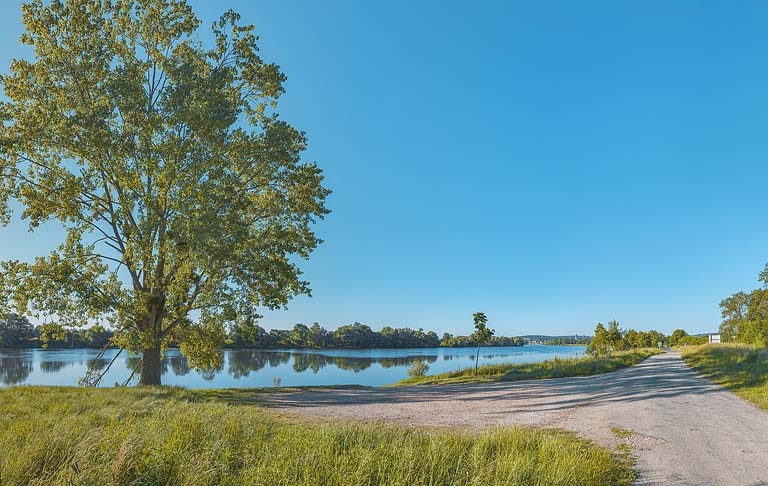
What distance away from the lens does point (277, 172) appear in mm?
19812

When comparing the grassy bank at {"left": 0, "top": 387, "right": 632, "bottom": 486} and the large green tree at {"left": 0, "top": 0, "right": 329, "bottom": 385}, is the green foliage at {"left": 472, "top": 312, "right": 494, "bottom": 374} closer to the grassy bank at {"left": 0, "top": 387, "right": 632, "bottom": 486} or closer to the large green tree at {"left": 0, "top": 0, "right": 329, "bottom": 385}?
the large green tree at {"left": 0, "top": 0, "right": 329, "bottom": 385}

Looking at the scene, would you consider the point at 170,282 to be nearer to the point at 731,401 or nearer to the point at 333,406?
the point at 333,406

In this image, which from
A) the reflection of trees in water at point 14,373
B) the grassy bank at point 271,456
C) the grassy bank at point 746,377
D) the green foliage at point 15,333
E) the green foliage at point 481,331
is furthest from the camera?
the green foliage at point 15,333

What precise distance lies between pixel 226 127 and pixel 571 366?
977 inches

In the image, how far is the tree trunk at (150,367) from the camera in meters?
18.1

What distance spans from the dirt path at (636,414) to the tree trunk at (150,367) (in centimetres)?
544

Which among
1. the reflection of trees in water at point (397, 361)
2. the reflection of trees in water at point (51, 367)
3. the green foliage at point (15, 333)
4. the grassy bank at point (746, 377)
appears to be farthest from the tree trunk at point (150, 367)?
the green foliage at point (15, 333)

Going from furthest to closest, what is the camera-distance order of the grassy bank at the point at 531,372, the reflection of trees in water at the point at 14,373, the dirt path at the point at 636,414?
the reflection of trees in water at the point at 14,373
the grassy bank at the point at 531,372
the dirt path at the point at 636,414

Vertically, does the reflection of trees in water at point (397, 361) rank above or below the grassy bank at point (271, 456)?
below

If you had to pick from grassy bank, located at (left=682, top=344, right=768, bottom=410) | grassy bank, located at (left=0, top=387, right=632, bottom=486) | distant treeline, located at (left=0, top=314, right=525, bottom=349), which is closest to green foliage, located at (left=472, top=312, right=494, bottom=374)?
distant treeline, located at (left=0, top=314, right=525, bottom=349)

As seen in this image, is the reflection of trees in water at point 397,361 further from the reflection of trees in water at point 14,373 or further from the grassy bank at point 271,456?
the grassy bank at point 271,456

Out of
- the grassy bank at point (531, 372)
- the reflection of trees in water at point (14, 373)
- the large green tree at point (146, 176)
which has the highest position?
the large green tree at point (146, 176)

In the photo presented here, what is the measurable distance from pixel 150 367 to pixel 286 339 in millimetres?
5723

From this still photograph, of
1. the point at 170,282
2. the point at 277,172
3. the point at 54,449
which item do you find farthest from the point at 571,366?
the point at 54,449
